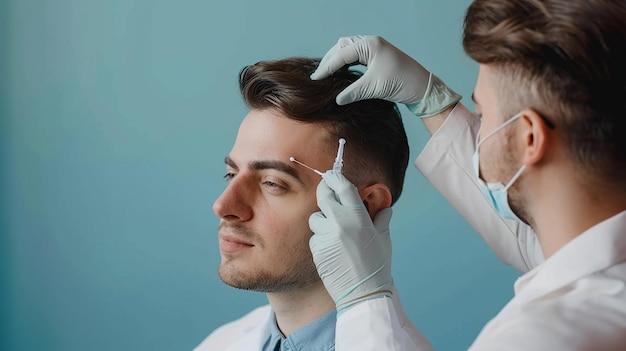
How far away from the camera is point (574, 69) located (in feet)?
4.32

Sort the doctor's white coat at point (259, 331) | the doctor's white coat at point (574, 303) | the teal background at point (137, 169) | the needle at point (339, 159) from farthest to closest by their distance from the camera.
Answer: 1. the teal background at point (137, 169)
2. the needle at point (339, 159)
3. the doctor's white coat at point (259, 331)
4. the doctor's white coat at point (574, 303)

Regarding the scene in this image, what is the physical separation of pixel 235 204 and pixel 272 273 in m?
0.17

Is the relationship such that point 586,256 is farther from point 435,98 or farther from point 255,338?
point 255,338

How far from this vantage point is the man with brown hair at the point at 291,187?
6.22 feet

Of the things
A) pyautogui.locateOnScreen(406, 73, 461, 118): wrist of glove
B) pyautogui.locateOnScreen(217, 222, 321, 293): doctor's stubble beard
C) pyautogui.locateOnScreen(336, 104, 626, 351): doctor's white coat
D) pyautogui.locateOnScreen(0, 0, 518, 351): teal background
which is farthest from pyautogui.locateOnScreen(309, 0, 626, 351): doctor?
pyautogui.locateOnScreen(0, 0, 518, 351): teal background

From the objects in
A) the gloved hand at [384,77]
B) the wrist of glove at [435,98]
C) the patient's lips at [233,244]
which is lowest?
the patient's lips at [233,244]

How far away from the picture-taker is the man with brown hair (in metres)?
1.90

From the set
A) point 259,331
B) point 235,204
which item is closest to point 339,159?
point 235,204

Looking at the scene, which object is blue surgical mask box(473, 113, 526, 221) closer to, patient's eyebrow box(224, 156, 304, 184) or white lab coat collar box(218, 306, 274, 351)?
patient's eyebrow box(224, 156, 304, 184)

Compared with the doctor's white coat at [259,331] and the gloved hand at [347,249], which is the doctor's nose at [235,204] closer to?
the gloved hand at [347,249]

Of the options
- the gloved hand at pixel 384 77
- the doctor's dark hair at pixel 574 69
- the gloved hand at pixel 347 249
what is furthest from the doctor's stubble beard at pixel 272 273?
the doctor's dark hair at pixel 574 69

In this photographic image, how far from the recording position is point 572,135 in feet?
4.41

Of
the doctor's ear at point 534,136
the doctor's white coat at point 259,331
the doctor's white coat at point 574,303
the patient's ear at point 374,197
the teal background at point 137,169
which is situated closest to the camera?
the doctor's white coat at point 574,303

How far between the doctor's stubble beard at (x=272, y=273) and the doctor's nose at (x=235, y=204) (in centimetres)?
2
